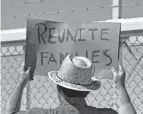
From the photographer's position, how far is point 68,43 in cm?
423

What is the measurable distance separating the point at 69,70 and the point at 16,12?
245cm

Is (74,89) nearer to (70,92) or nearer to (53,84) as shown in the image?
(70,92)

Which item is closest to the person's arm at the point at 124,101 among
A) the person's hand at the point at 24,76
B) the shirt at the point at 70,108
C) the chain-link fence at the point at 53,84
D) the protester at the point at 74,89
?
the protester at the point at 74,89

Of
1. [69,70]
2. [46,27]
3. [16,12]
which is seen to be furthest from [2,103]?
[69,70]

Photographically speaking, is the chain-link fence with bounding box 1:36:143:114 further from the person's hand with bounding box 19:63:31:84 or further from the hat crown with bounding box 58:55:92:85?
the hat crown with bounding box 58:55:92:85

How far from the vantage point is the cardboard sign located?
13.5 feet

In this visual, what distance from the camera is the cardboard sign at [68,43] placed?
4105mm

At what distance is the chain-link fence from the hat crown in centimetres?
119

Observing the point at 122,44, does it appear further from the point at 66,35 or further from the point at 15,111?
the point at 15,111

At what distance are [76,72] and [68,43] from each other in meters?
Answer: 1.04

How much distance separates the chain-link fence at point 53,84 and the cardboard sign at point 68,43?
0.35 meters

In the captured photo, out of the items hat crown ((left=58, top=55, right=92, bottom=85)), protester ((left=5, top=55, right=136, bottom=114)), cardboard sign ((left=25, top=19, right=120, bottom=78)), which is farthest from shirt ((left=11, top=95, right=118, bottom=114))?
cardboard sign ((left=25, top=19, right=120, bottom=78))

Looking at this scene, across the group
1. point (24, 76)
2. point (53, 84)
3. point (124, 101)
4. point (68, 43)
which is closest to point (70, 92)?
point (124, 101)

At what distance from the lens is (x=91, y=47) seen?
4.18 meters
